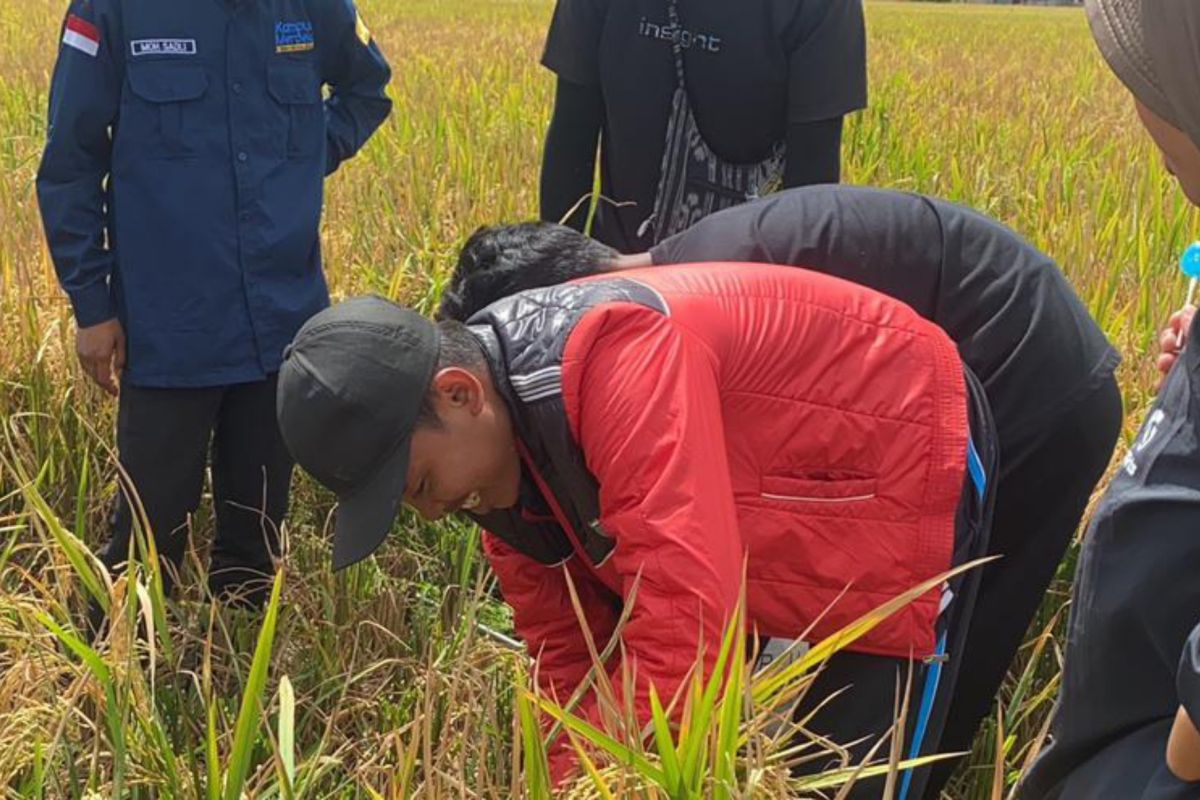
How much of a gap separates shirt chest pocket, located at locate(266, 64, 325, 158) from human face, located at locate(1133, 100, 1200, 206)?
1496mm

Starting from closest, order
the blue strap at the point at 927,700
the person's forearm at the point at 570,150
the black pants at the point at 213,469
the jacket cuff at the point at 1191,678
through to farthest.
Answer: the jacket cuff at the point at 1191,678 → the blue strap at the point at 927,700 → the black pants at the point at 213,469 → the person's forearm at the point at 570,150

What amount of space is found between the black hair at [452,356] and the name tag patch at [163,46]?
0.87 meters

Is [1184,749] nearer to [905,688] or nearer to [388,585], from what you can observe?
[905,688]

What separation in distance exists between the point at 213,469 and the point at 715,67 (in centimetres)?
113

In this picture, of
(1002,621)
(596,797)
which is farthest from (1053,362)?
(596,797)

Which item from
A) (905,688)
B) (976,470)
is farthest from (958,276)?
(905,688)

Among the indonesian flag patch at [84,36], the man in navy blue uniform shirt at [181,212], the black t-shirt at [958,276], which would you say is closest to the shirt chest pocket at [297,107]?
the man in navy blue uniform shirt at [181,212]

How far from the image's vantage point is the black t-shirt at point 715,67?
82.1 inches

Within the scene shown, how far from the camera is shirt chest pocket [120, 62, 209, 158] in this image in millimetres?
1907

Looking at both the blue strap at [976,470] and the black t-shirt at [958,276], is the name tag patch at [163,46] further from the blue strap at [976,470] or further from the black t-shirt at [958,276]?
the blue strap at [976,470]

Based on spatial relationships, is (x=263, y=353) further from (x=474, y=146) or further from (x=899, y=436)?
(x=474, y=146)

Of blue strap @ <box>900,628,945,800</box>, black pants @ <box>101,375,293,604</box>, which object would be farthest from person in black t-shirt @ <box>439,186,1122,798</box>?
black pants @ <box>101,375,293,604</box>

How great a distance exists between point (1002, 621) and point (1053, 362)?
1.17 feet

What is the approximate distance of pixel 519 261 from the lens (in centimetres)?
157
